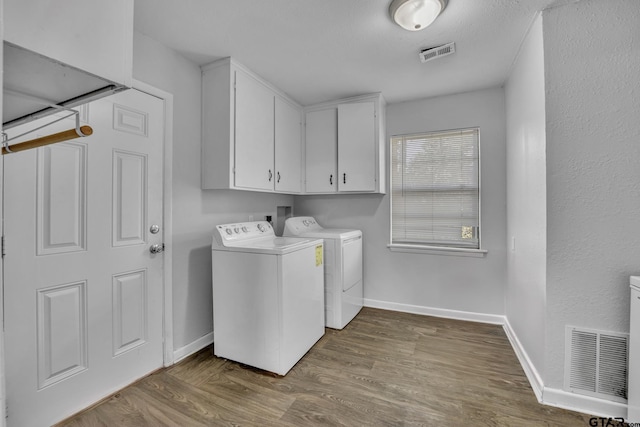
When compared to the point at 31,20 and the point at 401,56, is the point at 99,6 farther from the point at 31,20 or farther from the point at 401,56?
the point at 401,56

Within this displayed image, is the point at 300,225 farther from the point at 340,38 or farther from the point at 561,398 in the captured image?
the point at 561,398

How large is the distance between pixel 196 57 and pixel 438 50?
181 cm

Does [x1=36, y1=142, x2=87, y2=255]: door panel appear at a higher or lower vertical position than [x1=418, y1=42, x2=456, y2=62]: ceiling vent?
lower

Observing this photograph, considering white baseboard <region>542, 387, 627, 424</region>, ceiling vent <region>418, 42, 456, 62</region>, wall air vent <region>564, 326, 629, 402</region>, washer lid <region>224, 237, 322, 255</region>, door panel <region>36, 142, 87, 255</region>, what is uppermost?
ceiling vent <region>418, 42, 456, 62</region>

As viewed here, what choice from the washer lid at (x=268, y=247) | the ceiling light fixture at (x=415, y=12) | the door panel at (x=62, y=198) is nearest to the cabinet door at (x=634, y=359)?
the ceiling light fixture at (x=415, y=12)

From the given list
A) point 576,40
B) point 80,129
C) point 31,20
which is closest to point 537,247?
point 576,40

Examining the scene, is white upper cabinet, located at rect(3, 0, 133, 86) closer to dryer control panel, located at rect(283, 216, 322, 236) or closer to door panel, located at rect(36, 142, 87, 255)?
door panel, located at rect(36, 142, 87, 255)

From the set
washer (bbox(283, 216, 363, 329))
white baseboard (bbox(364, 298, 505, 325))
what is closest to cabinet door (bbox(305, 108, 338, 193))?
washer (bbox(283, 216, 363, 329))

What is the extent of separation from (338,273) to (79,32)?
2.40 metres

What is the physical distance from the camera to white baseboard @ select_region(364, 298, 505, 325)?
297 cm

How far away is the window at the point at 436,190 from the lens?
3064 millimetres

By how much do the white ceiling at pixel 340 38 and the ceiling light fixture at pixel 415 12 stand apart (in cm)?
7

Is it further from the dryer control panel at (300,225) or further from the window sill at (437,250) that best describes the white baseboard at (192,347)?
the window sill at (437,250)

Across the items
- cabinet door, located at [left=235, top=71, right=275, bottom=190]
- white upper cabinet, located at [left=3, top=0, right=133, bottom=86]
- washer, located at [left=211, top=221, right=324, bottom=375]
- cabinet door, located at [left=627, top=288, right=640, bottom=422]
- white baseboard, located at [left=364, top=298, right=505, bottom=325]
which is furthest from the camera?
white baseboard, located at [left=364, top=298, right=505, bottom=325]
